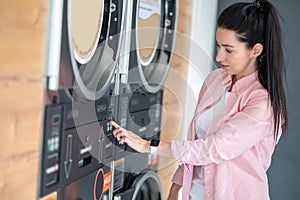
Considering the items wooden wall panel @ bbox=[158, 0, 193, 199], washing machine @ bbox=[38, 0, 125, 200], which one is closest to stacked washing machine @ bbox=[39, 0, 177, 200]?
washing machine @ bbox=[38, 0, 125, 200]

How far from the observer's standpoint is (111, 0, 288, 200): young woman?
200cm

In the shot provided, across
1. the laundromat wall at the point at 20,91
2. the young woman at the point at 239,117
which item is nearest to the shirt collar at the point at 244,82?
the young woman at the point at 239,117

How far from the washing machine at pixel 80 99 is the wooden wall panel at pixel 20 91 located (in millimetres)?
162

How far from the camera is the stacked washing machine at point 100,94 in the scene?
157cm

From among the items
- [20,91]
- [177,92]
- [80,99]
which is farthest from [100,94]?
[177,92]

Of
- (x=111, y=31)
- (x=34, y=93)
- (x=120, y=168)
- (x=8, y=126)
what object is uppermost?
(x=111, y=31)

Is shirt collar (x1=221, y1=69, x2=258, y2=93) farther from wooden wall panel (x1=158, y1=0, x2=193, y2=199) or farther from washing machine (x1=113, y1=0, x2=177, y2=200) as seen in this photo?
wooden wall panel (x1=158, y1=0, x2=193, y2=199)

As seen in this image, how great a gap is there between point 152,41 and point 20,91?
1000 mm

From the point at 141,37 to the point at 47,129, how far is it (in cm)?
91

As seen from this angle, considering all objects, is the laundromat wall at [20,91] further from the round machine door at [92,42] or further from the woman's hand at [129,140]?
the woman's hand at [129,140]

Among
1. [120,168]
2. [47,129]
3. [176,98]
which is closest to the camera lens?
[47,129]

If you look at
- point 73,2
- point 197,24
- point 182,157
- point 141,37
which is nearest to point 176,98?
point 197,24

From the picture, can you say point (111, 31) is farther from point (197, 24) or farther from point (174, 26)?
point (197, 24)

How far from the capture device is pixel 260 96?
6.63ft
